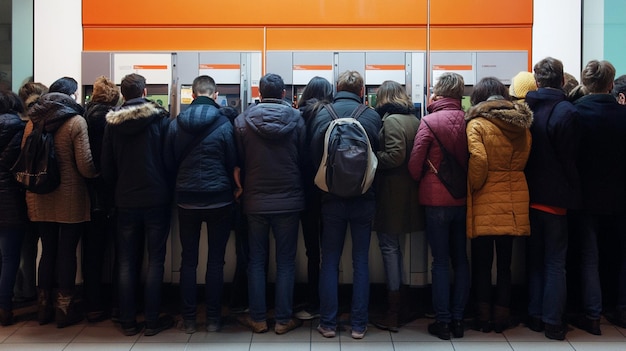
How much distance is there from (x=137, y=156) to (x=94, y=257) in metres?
0.77

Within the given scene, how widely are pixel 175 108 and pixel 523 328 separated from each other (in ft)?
11.0

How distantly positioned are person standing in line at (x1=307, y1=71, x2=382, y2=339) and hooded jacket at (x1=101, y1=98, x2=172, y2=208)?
2.98 feet

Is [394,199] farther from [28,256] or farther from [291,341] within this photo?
[28,256]

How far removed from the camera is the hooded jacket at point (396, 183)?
3.10m

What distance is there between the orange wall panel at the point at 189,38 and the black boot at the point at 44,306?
8.29ft

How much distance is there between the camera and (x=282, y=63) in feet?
15.8

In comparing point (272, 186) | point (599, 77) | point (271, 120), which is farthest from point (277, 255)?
point (599, 77)

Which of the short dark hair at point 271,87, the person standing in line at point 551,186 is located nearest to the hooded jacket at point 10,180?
the short dark hair at point 271,87

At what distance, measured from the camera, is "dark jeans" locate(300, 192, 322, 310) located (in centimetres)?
330

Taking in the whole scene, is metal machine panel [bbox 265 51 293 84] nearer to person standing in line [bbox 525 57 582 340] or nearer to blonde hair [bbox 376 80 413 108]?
blonde hair [bbox 376 80 413 108]

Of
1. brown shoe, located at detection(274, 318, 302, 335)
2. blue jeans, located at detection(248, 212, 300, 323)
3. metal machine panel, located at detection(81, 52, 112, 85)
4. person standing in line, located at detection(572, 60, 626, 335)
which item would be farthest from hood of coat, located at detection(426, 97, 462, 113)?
metal machine panel, located at detection(81, 52, 112, 85)

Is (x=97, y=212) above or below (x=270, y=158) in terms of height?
below

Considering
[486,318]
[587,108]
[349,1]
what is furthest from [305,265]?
[349,1]

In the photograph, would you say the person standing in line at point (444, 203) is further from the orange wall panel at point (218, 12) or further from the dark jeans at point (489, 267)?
the orange wall panel at point (218, 12)
